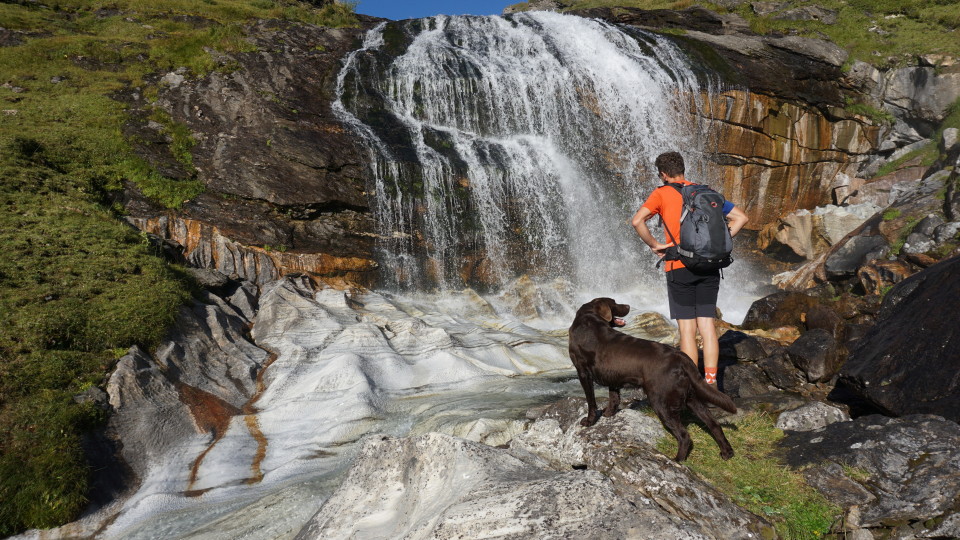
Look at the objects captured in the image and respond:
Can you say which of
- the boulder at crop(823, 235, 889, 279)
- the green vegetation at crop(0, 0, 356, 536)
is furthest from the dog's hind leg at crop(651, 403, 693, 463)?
the boulder at crop(823, 235, 889, 279)

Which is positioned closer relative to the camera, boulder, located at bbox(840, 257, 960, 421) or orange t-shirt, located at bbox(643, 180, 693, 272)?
orange t-shirt, located at bbox(643, 180, 693, 272)

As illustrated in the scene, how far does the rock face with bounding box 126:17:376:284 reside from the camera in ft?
44.8

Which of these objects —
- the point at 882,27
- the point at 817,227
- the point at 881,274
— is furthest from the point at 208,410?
the point at 882,27

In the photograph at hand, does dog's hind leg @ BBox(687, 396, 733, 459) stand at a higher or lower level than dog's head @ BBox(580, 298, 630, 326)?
lower

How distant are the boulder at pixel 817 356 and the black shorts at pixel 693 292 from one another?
4.26 metres

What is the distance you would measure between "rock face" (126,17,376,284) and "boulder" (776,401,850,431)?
11016mm

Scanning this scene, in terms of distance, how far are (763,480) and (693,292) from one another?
184 cm

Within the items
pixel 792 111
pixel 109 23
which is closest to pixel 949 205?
pixel 792 111

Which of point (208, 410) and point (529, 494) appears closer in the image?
point (529, 494)

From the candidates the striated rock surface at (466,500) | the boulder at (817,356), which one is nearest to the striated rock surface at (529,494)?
the striated rock surface at (466,500)

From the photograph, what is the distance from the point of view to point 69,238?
10.3 metres

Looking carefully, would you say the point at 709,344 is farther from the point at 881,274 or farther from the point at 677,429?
the point at 881,274

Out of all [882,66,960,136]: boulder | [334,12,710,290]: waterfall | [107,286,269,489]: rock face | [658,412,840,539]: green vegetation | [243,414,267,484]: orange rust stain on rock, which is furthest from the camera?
[882,66,960,136]: boulder

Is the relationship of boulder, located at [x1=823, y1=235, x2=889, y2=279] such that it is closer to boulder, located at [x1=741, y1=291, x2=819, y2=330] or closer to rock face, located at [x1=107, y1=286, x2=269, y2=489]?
boulder, located at [x1=741, y1=291, x2=819, y2=330]
